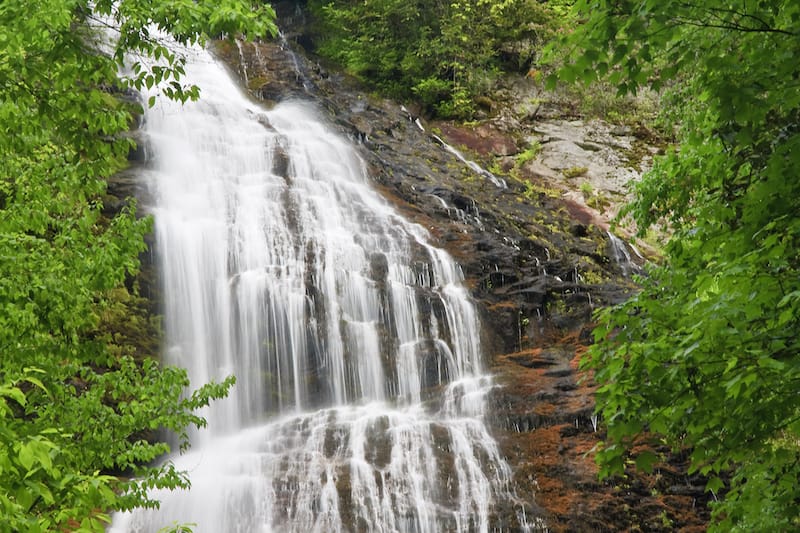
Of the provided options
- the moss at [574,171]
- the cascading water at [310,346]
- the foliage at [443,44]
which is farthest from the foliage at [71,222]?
the foliage at [443,44]


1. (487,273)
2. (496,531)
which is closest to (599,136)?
(487,273)

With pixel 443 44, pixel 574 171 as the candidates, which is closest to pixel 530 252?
pixel 574 171

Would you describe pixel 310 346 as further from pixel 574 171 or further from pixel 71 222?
pixel 574 171

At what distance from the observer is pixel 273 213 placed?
640 inches

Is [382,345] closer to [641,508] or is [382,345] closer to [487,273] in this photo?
[487,273]

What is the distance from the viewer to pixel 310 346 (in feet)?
43.3

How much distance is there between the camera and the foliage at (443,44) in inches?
1044

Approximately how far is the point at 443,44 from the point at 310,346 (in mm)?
17375

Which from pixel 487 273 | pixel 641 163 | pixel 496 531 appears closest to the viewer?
pixel 496 531

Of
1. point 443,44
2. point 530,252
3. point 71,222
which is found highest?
point 443,44

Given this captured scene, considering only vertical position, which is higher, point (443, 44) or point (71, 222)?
point (443, 44)

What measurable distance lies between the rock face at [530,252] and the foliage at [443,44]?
1117 mm

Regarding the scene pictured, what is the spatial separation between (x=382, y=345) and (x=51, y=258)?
28.6 feet

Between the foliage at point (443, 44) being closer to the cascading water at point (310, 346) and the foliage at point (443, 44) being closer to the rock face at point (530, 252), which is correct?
the rock face at point (530, 252)
